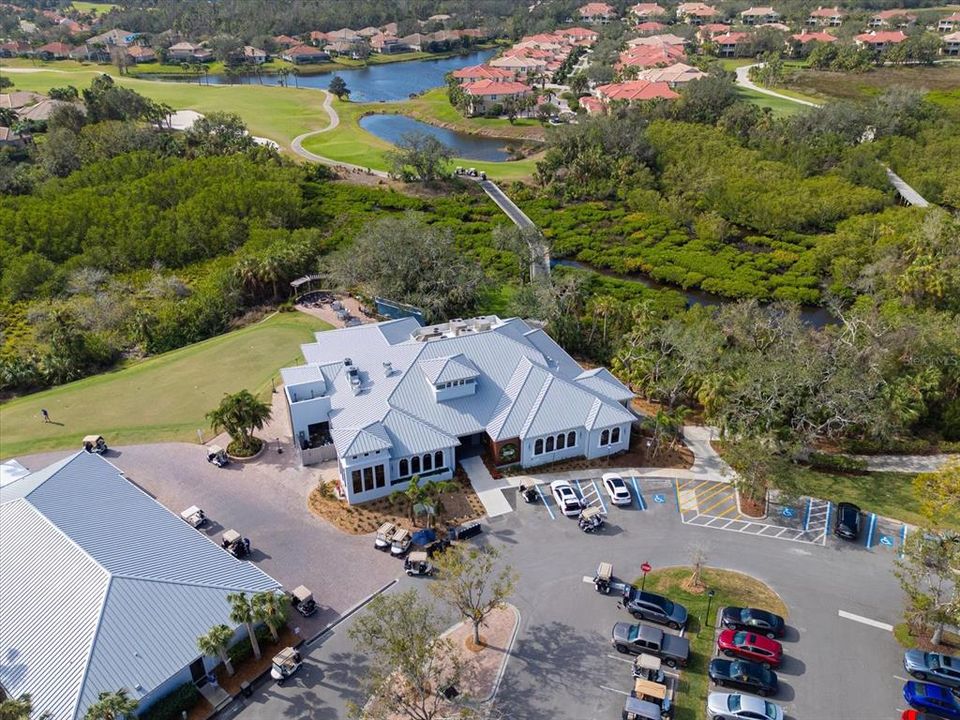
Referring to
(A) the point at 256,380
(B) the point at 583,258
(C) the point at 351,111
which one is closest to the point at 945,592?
(A) the point at 256,380

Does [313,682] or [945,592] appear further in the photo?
[945,592]

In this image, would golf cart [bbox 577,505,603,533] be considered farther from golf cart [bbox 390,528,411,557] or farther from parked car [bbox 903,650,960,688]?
parked car [bbox 903,650,960,688]

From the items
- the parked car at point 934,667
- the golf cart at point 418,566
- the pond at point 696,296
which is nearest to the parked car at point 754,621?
the parked car at point 934,667

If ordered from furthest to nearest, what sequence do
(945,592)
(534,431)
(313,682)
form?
1. (534,431)
2. (945,592)
3. (313,682)

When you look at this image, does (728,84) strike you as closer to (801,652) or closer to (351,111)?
(351,111)

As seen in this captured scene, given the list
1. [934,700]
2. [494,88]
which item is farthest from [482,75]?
[934,700]

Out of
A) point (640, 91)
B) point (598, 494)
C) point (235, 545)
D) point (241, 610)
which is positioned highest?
point (640, 91)

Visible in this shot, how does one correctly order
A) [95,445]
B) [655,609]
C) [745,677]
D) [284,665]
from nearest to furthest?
[745,677] → [284,665] → [655,609] → [95,445]

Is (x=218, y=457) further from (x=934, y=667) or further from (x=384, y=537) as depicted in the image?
(x=934, y=667)
